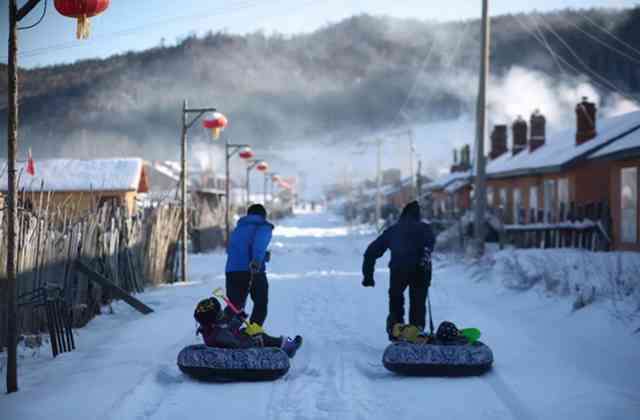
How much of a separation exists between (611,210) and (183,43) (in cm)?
13031

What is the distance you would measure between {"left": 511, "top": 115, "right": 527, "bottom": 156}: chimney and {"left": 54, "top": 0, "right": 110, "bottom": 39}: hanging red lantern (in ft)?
103

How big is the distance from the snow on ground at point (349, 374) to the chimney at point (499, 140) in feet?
101

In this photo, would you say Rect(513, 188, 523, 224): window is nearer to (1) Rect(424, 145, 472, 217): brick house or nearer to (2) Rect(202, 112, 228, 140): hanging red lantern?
(1) Rect(424, 145, 472, 217): brick house

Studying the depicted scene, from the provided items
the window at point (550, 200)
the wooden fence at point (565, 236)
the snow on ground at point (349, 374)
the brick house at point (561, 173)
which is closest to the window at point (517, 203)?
the brick house at point (561, 173)

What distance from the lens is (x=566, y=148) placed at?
26891 millimetres

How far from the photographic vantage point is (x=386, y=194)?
76.8 m

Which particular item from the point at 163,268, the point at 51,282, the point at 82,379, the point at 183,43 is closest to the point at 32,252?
the point at 51,282

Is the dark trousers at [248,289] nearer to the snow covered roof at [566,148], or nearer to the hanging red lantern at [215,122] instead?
the hanging red lantern at [215,122]

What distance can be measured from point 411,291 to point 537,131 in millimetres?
25282

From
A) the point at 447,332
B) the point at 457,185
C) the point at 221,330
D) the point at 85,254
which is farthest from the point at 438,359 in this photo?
the point at 457,185

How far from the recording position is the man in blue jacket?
28.3 ft

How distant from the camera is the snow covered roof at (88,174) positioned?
33.3 meters

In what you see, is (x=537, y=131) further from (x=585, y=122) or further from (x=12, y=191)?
(x=12, y=191)

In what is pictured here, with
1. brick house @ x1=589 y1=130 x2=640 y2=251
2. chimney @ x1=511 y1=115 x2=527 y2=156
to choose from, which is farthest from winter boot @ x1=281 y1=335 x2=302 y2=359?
chimney @ x1=511 y1=115 x2=527 y2=156
